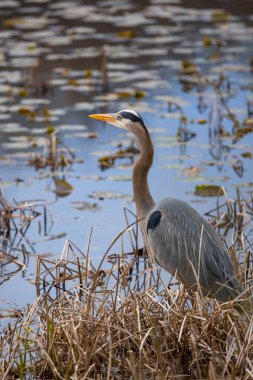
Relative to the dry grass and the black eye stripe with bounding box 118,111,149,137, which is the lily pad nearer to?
the black eye stripe with bounding box 118,111,149,137

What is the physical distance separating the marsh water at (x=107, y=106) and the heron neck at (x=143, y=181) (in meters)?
0.92

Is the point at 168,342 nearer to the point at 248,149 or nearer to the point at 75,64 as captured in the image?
the point at 248,149

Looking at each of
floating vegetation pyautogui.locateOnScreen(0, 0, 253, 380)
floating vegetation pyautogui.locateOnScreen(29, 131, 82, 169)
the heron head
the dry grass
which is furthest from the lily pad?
the dry grass

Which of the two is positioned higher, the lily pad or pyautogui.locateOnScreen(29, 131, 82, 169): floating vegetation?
pyautogui.locateOnScreen(29, 131, 82, 169): floating vegetation

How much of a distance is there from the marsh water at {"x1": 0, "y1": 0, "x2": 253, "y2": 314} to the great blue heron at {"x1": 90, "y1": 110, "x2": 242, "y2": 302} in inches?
40.2

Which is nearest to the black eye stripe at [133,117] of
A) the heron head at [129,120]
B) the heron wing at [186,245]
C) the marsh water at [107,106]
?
the heron head at [129,120]

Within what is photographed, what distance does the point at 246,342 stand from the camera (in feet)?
16.5

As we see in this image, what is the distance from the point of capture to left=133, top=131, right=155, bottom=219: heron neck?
21.8 feet

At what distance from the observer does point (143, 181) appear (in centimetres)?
668

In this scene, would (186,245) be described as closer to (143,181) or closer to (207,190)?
(143,181)

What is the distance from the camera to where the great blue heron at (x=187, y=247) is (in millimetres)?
5898

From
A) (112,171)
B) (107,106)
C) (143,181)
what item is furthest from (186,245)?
(107,106)

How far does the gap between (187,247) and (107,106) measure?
5.57 m

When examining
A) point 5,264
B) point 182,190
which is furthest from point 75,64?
point 5,264
